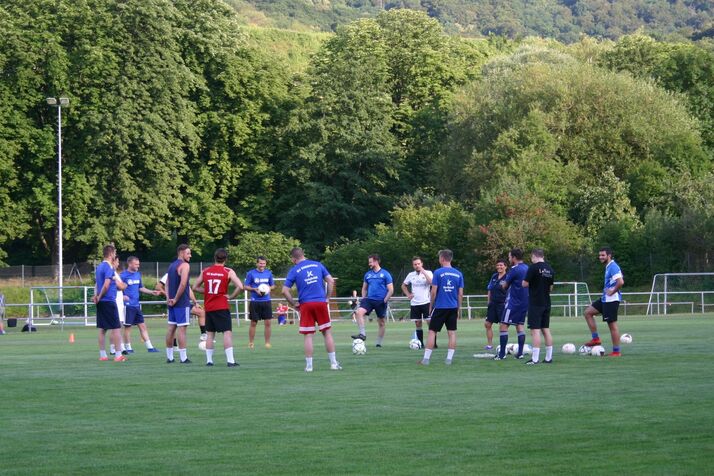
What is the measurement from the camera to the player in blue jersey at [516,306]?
73.0ft

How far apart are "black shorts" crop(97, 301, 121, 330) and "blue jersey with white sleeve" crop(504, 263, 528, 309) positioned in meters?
7.16

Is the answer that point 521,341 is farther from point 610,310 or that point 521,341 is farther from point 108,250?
point 108,250

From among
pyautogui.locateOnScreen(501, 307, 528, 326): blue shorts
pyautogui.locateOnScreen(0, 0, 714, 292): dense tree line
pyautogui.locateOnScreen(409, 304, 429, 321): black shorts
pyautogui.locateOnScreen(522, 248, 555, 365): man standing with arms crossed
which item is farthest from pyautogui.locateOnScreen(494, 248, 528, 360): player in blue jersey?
pyautogui.locateOnScreen(0, 0, 714, 292): dense tree line

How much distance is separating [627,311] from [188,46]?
95.8 ft

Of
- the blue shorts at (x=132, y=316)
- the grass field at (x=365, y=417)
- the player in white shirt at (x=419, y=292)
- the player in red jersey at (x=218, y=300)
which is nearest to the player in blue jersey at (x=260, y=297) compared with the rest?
the blue shorts at (x=132, y=316)

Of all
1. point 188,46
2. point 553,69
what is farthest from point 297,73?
point 553,69

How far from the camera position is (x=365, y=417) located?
13.6 m

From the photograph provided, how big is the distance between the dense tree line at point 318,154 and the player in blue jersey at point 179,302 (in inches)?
1472

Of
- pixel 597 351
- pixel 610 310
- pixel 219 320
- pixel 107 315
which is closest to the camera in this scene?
pixel 219 320

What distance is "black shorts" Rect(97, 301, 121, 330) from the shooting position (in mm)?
23703

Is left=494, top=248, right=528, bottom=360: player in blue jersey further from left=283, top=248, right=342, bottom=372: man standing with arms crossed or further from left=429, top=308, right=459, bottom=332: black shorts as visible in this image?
left=283, top=248, right=342, bottom=372: man standing with arms crossed

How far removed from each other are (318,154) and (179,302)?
159ft

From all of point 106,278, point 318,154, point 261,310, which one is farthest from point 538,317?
point 318,154

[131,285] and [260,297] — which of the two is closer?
[131,285]
